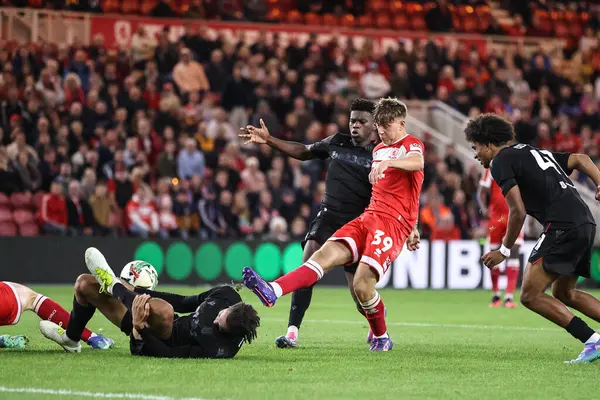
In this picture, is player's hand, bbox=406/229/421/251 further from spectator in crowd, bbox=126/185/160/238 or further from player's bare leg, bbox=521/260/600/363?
spectator in crowd, bbox=126/185/160/238

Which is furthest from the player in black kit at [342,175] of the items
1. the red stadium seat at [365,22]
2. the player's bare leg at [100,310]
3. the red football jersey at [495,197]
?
the red stadium seat at [365,22]

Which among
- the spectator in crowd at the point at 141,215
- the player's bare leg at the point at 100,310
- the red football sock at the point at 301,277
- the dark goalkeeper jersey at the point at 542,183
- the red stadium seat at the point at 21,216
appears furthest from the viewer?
the spectator in crowd at the point at 141,215

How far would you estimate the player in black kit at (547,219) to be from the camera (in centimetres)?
884

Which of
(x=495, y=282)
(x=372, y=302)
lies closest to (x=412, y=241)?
(x=372, y=302)

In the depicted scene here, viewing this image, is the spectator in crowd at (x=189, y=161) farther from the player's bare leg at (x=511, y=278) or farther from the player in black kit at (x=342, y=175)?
the player in black kit at (x=342, y=175)

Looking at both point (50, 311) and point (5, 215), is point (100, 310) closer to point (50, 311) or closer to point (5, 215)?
point (50, 311)

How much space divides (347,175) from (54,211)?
33.2 ft

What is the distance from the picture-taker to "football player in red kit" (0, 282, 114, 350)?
28.7 feet

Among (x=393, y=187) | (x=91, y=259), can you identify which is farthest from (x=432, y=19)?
(x=91, y=259)

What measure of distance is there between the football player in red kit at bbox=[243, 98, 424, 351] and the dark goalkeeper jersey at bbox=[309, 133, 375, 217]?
27.2 inches

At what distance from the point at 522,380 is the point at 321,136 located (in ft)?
50.1

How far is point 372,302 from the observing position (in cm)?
948

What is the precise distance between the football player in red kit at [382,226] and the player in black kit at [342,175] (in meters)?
0.66

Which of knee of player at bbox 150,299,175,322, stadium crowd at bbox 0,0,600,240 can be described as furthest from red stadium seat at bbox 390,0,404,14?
knee of player at bbox 150,299,175,322
